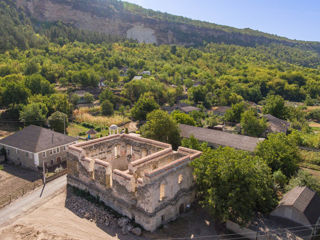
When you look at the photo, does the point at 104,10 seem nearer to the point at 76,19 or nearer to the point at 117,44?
the point at 76,19

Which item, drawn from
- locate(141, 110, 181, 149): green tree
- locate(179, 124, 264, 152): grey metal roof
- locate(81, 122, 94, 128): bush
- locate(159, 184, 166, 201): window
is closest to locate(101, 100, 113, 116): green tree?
locate(81, 122, 94, 128): bush

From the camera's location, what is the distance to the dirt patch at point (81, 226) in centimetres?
2125

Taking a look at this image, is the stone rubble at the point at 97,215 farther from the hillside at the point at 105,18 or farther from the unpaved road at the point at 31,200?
the hillside at the point at 105,18

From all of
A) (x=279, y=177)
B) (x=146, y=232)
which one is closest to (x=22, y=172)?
(x=146, y=232)

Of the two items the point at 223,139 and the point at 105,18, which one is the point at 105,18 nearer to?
the point at 105,18

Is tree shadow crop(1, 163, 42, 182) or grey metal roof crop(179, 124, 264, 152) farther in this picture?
grey metal roof crop(179, 124, 264, 152)

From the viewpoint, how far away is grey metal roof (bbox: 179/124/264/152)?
37.7 metres

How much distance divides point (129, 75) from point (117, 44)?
191ft

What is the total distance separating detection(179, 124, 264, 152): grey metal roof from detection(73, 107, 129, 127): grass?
777 inches

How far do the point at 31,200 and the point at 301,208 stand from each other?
26207 millimetres

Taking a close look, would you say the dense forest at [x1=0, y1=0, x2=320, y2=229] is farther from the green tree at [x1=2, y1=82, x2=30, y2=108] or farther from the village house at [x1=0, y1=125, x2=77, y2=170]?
the village house at [x1=0, y1=125, x2=77, y2=170]

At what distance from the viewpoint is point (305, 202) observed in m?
22.7

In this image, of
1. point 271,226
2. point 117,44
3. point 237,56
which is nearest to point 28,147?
point 271,226

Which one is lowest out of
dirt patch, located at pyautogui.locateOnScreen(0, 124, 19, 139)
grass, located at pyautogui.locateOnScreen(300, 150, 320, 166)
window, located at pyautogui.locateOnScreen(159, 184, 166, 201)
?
dirt patch, located at pyautogui.locateOnScreen(0, 124, 19, 139)
